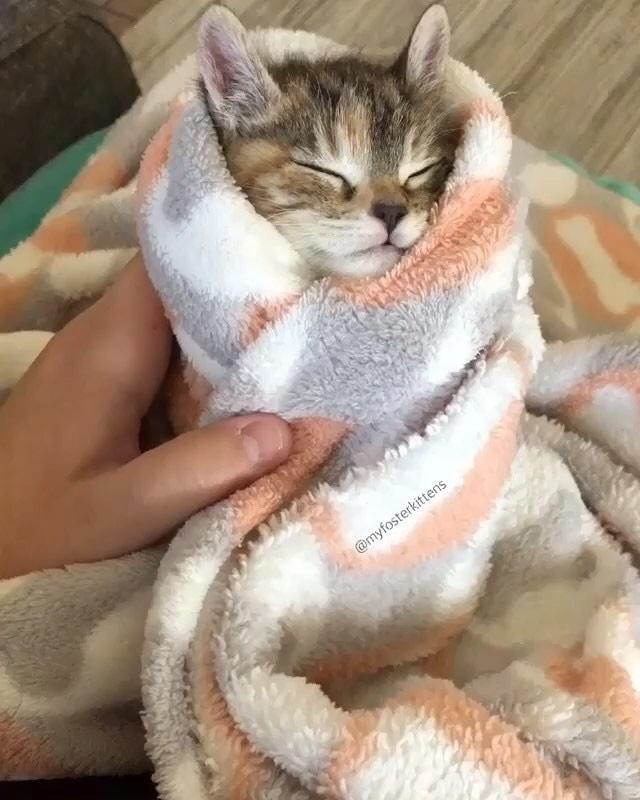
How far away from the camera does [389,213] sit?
2.31 ft

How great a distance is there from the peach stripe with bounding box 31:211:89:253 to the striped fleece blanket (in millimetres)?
250

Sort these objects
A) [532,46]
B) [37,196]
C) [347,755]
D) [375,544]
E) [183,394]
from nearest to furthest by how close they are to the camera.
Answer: [347,755] < [375,544] < [183,394] < [37,196] < [532,46]

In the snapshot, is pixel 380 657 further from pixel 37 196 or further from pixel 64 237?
pixel 37 196

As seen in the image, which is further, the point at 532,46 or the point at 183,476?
the point at 532,46

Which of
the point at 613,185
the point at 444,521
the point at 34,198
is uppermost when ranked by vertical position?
the point at 613,185

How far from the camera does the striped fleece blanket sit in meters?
0.63

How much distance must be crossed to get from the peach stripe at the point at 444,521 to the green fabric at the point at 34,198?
596 mm

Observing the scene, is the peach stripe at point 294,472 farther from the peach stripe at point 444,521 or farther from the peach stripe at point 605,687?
the peach stripe at point 605,687

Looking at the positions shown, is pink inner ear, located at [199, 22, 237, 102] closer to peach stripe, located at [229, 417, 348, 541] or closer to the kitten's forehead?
the kitten's forehead

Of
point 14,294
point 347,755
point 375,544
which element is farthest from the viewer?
point 14,294

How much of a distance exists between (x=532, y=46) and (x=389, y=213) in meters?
0.88

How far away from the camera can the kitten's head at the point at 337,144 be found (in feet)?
2.32

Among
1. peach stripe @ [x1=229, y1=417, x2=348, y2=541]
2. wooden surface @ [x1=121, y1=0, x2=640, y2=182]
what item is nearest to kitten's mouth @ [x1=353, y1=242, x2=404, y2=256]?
peach stripe @ [x1=229, y1=417, x2=348, y2=541]

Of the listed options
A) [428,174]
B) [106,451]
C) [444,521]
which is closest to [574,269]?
[428,174]
